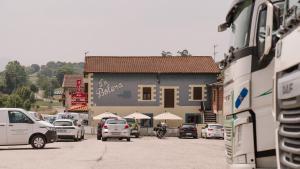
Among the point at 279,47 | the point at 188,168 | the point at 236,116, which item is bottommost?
the point at 188,168

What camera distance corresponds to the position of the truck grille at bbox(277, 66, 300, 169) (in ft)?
18.8

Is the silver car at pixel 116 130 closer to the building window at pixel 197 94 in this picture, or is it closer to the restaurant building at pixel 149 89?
Answer: the restaurant building at pixel 149 89

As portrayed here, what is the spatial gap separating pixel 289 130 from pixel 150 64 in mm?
63389

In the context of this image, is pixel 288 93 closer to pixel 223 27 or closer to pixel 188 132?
pixel 223 27

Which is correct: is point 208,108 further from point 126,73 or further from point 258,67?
point 258,67

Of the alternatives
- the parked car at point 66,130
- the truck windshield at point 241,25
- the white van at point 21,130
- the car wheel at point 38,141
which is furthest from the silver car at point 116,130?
the truck windshield at point 241,25

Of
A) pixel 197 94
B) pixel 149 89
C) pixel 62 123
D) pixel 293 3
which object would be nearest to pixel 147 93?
pixel 149 89

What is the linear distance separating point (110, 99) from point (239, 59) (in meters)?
56.8

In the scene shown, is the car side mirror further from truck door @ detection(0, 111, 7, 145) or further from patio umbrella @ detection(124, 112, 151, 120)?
patio umbrella @ detection(124, 112, 151, 120)

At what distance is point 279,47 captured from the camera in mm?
6578

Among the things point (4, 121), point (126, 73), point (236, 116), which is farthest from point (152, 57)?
point (236, 116)

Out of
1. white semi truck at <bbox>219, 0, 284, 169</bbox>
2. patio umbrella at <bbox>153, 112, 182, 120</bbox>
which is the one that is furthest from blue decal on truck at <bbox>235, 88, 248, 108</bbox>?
patio umbrella at <bbox>153, 112, 182, 120</bbox>

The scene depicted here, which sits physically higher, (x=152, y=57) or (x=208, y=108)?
(x=152, y=57)

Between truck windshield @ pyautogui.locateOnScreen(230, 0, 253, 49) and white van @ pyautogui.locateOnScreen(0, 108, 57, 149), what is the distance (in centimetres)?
1875
